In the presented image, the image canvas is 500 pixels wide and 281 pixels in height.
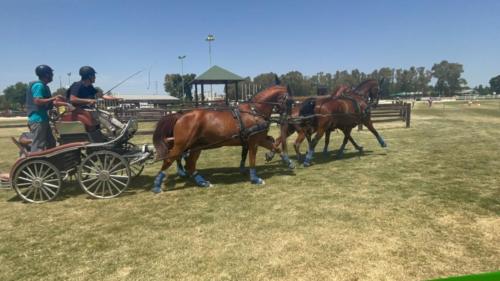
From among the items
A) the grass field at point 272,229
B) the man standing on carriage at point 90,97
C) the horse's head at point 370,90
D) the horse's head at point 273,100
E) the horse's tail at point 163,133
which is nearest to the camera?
the grass field at point 272,229

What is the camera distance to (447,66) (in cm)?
13788

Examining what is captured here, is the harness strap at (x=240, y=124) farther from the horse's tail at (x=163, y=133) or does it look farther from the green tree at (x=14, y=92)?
the green tree at (x=14, y=92)

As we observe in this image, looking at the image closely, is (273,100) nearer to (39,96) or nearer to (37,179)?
(39,96)

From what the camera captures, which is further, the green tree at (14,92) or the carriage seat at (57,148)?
the green tree at (14,92)

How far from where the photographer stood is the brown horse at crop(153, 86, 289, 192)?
A: 6853mm

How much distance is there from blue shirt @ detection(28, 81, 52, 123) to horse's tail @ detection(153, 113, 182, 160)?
214 cm

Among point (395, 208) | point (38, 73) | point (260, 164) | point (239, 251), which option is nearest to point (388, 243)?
point (395, 208)

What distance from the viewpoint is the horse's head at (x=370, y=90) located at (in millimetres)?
10809

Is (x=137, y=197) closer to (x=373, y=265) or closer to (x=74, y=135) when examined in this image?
(x=74, y=135)

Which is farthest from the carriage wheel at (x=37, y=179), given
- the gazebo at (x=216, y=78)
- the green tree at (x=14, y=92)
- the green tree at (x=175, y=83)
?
the green tree at (x=14, y=92)

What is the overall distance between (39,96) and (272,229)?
16.6ft

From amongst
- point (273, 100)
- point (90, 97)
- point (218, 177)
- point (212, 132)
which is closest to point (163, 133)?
point (212, 132)

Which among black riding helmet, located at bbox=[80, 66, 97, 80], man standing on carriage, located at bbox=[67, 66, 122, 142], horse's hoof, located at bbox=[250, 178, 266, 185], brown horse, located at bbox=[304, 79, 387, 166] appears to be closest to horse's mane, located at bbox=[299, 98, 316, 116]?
brown horse, located at bbox=[304, 79, 387, 166]

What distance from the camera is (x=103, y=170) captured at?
629cm
